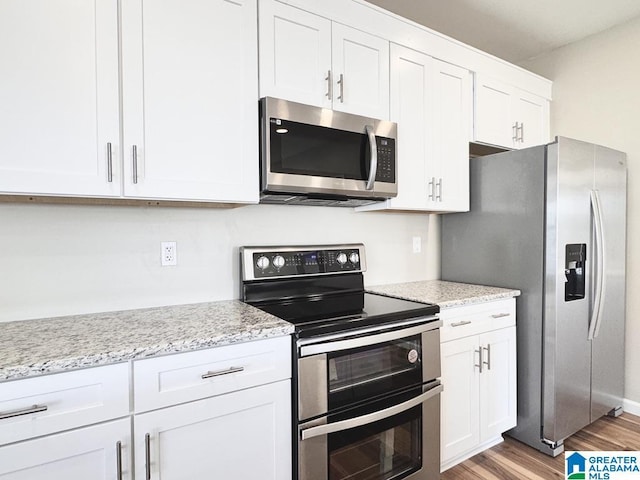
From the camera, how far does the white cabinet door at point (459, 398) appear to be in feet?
6.40

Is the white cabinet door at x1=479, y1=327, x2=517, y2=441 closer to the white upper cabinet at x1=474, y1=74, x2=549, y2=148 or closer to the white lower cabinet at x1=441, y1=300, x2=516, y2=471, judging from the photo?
the white lower cabinet at x1=441, y1=300, x2=516, y2=471

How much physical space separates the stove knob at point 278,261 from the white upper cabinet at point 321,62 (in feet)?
2.52

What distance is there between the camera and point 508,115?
2.65m

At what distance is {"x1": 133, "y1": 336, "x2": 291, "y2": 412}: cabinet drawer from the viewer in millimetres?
1183

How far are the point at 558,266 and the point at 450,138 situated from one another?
957 mm

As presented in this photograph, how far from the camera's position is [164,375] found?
1208 mm

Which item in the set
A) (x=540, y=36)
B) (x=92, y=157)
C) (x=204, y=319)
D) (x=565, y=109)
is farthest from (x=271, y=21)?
(x=565, y=109)

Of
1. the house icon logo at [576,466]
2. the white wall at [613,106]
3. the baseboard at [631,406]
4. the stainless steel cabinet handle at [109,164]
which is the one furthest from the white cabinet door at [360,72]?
the baseboard at [631,406]

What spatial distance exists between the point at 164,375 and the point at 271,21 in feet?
4.94

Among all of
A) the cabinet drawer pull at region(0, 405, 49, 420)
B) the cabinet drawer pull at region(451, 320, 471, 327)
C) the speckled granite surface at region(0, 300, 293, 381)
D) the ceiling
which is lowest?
the cabinet drawer pull at region(451, 320, 471, 327)

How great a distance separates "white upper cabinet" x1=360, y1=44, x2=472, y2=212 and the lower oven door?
1035 millimetres

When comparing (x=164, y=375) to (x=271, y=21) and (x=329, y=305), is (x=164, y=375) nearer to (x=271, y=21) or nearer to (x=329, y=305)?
(x=329, y=305)
